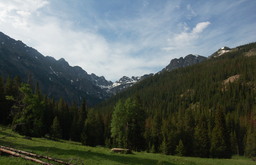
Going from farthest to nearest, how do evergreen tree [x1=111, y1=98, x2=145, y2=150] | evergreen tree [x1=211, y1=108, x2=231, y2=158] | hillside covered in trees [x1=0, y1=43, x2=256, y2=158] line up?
evergreen tree [x1=211, y1=108, x2=231, y2=158] < evergreen tree [x1=111, y1=98, x2=145, y2=150] < hillside covered in trees [x1=0, y1=43, x2=256, y2=158]

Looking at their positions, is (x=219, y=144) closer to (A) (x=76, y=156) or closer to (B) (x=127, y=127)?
(B) (x=127, y=127)

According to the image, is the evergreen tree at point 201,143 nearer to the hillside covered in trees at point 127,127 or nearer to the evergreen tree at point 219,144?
the hillside covered in trees at point 127,127

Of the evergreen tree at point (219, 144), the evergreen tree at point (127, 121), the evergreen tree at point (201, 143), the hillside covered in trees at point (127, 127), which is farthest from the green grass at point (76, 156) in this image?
the evergreen tree at point (219, 144)

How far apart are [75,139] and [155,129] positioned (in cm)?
3564

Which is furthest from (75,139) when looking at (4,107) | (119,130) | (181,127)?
(181,127)

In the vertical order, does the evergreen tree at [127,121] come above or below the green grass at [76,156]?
above

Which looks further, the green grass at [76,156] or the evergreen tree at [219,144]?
Result: the evergreen tree at [219,144]

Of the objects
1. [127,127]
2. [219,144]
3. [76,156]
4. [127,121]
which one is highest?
[127,121]

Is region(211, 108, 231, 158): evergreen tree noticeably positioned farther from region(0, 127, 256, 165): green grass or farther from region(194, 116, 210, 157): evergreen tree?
region(0, 127, 256, 165): green grass

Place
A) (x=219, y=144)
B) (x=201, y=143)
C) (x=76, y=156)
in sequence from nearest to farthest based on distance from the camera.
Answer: (x=76, y=156) < (x=219, y=144) < (x=201, y=143)

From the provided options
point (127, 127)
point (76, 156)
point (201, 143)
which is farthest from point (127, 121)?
point (76, 156)

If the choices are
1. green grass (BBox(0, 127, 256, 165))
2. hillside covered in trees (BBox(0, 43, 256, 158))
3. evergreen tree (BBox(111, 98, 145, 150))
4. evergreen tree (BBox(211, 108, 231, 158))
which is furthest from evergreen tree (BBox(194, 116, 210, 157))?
green grass (BBox(0, 127, 256, 165))

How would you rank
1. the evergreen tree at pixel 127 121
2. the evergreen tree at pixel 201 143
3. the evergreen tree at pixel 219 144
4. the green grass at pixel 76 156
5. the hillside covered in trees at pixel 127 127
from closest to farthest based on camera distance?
the green grass at pixel 76 156 < the hillside covered in trees at pixel 127 127 < the evergreen tree at pixel 127 121 < the evergreen tree at pixel 219 144 < the evergreen tree at pixel 201 143

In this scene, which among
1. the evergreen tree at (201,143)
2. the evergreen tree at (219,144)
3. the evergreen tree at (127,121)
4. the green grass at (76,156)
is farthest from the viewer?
the evergreen tree at (201,143)
